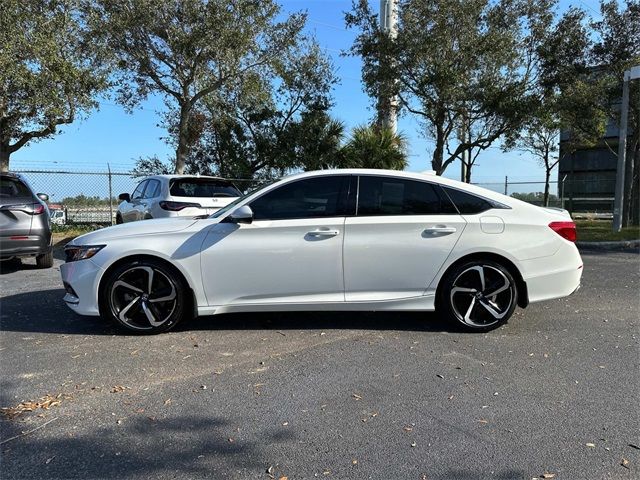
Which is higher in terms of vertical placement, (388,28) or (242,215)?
(388,28)

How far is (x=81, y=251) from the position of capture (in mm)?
4965

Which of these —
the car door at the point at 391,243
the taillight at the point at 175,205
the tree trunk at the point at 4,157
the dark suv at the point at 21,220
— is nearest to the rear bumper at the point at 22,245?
the dark suv at the point at 21,220

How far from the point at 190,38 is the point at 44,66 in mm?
3425

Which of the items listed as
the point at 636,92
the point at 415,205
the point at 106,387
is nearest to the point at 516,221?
the point at 415,205

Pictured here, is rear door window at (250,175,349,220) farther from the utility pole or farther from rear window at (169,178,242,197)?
the utility pole

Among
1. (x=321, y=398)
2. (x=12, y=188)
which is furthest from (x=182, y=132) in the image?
(x=321, y=398)

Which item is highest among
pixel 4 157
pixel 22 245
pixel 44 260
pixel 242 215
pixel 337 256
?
pixel 4 157

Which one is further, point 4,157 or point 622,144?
point 622,144

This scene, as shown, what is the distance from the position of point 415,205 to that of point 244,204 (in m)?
1.66

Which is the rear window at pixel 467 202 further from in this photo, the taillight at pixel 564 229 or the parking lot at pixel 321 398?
the parking lot at pixel 321 398

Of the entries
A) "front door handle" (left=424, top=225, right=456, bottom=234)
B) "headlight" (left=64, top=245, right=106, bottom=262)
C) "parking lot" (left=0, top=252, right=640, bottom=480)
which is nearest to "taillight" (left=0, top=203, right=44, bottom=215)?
"parking lot" (left=0, top=252, right=640, bottom=480)

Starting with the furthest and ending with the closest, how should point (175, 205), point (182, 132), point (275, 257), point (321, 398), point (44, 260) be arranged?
point (182, 132) → point (44, 260) → point (175, 205) → point (275, 257) → point (321, 398)

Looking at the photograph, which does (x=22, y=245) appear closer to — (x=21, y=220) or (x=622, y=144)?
(x=21, y=220)

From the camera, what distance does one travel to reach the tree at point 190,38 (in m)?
12.8
